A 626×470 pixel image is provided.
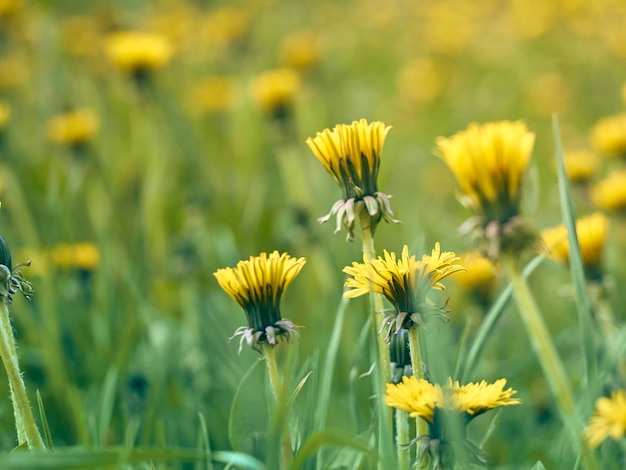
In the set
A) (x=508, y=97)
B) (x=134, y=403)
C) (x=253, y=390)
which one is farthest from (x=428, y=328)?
(x=508, y=97)

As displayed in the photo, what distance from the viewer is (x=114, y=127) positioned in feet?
16.8

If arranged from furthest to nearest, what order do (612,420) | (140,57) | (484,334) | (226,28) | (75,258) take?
(226,28) → (140,57) → (75,258) → (484,334) → (612,420)

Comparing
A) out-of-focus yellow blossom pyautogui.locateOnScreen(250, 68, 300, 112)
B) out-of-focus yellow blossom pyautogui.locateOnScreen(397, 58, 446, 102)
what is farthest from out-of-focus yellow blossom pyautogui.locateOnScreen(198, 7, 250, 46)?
out-of-focus yellow blossom pyautogui.locateOnScreen(250, 68, 300, 112)

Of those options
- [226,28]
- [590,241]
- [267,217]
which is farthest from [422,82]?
[590,241]

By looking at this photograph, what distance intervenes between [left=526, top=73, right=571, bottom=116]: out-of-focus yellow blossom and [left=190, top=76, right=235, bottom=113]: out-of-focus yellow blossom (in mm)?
2164

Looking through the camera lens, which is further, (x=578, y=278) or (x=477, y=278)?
(x=477, y=278)

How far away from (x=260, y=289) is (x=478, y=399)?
38 cm

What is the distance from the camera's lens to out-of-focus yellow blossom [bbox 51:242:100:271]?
2.86 meters

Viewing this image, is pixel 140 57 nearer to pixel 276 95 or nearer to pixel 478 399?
pixel 276 95

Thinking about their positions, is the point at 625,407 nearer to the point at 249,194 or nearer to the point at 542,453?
the point at 542,453

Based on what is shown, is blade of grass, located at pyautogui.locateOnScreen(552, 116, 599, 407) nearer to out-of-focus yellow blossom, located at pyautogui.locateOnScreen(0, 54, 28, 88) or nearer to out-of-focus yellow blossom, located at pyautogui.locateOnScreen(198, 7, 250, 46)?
out-of-focus yellow blossom, located at pyautogui.locateOnScreen(198, 7, 250, 46)

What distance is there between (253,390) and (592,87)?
4.69 metres

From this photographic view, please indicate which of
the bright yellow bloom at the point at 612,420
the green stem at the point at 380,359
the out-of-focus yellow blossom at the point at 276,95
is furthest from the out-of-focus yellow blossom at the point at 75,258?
the bright yellow bloom at the point at 612,420

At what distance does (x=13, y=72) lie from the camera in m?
5.08
